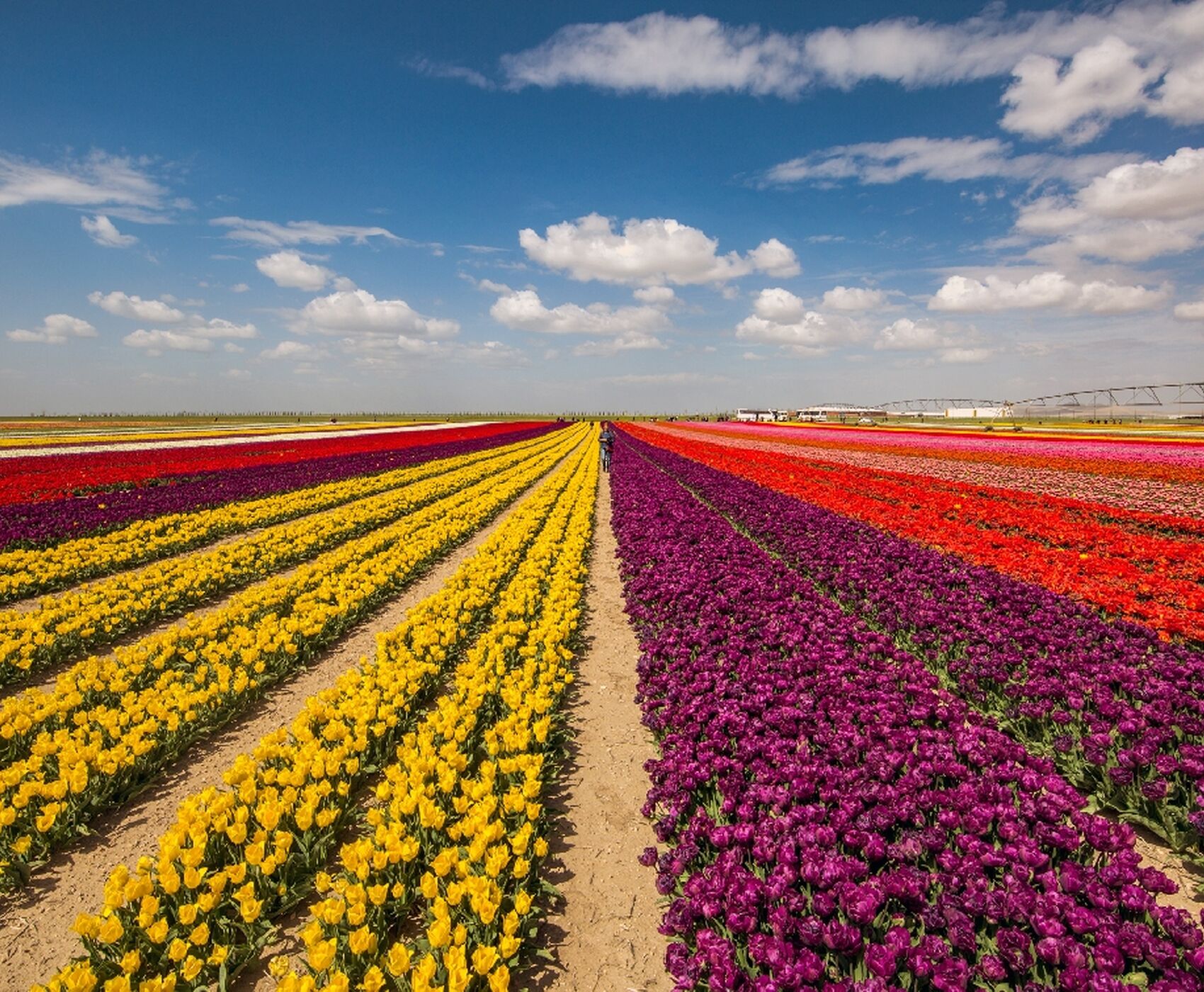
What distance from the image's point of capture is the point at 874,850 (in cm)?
369

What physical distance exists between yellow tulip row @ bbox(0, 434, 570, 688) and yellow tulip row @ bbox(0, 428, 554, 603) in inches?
16.7

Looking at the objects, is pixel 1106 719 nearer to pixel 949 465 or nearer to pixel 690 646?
pixel 690 646

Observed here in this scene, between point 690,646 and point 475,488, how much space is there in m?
18.5

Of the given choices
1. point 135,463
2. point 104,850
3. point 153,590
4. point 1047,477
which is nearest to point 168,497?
point 153,590

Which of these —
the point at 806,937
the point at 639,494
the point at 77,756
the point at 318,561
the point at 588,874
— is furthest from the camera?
the point at 639,494

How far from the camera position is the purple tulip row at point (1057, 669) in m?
4.73

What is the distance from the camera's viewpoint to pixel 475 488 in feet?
81.1

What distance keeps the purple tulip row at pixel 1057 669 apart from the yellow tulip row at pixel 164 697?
28.5 ft

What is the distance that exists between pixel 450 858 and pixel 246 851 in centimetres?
145

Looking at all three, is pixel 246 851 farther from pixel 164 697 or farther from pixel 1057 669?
pixel 1057 669

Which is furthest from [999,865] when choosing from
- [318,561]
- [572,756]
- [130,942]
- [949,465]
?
[949,465]

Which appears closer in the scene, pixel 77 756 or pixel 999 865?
pixel 999 865

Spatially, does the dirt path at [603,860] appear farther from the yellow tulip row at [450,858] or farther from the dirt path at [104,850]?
the dirt path at [104,850]

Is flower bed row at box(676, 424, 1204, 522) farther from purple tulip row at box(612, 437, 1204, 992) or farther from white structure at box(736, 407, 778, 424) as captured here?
white structure at box(736, 407, 778, 424)
